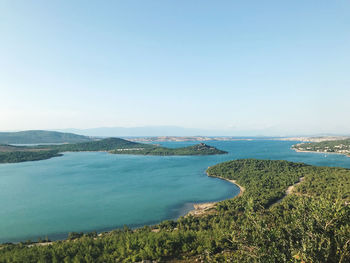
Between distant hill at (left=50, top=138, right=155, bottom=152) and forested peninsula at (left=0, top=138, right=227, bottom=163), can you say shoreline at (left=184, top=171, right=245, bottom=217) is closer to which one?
forested peninsula at (left=0, top=138, right=227, bottom=163)

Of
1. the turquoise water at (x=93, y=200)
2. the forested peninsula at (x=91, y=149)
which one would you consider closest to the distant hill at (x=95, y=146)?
the forested peninsula at (x=91, y=149)

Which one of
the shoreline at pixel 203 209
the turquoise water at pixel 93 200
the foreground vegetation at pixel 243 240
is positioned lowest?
the turquoise water at pixel 93 200

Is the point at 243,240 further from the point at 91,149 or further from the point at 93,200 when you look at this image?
the point at 91,149

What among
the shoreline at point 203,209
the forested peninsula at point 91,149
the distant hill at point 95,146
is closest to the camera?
the shoreline at point 203,209

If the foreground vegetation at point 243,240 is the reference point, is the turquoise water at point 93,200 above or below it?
below

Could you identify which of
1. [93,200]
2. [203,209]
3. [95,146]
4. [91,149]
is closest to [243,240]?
[203,209]

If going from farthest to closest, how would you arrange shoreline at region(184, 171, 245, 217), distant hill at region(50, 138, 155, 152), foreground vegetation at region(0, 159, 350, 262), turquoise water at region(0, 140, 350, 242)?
distant hill at region(50, 138, 155, 152), shoreline at region(184, 171, 245, 217), turquoise water at region(0, 140, 350, 242), foreground vegetation at region(0, 159, 350, 262)

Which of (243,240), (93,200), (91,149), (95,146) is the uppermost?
(243,240)

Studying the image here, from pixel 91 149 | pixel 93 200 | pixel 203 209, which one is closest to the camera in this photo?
pixel 203 209

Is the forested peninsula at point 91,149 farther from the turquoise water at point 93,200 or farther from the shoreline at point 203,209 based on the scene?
the shoreline at point 203,209

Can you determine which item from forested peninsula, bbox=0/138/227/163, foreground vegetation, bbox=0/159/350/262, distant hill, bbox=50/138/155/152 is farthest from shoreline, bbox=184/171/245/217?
distant hill, bbox=50/138/155/152

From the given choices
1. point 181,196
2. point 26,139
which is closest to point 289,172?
point 181,196

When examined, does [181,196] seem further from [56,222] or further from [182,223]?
[56,222]
